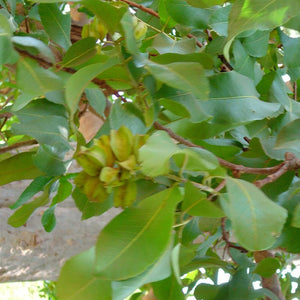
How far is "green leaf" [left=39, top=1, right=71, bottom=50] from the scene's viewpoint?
0.62 metres

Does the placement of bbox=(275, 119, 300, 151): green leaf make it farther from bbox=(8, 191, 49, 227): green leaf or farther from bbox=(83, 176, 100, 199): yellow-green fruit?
bbox=(8, 191, 49, 227): green leaf

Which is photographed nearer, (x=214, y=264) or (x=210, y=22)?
(x=210, y=22)

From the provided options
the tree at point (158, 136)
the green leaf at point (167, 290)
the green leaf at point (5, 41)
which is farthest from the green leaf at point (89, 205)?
the green leaf at point (5, 41)

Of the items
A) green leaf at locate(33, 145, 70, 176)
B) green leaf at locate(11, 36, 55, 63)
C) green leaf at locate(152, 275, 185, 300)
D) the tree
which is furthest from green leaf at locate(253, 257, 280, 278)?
green leaf at locate(11, 36, 55, 63)

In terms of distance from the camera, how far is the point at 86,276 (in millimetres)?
432

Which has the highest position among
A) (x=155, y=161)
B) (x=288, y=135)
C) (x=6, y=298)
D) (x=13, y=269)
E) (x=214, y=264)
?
(x=155, y=161)

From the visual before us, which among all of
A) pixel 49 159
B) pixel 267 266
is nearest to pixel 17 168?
pixel 49 159

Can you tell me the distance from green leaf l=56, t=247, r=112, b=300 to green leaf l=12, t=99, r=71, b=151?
155mm

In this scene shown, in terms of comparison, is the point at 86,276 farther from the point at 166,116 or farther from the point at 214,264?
the point at 214,264

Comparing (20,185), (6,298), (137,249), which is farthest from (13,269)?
(6,298)

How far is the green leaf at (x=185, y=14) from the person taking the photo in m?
0.62

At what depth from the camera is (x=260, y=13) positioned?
1.51 ft

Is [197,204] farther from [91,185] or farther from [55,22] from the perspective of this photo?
[55,22]

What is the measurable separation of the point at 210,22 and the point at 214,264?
0.39m
